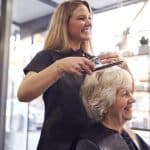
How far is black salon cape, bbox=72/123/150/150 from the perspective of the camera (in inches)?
45.7

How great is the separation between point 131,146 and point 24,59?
2.05m

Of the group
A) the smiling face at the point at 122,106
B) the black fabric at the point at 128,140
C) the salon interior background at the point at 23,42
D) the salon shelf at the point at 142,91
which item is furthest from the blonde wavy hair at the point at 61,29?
the salon interior background at the point at 23,42

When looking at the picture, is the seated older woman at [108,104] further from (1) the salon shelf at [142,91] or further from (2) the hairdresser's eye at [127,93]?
(1) the salon shelf at [142,91]

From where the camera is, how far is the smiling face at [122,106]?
1.20 metres

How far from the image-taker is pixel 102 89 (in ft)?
3.91

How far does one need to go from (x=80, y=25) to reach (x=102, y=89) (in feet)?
1.06

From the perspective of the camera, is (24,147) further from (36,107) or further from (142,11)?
(142,11)

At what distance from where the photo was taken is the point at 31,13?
3.08 metres

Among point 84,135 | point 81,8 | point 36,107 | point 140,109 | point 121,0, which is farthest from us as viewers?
point 36,107

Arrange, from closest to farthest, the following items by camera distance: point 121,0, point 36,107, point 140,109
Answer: point 140,109 → point 121,0 → point 36,107

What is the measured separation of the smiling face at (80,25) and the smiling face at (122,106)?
1.03ft

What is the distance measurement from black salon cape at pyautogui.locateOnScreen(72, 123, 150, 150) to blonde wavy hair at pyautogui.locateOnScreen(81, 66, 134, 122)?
0.05 meters

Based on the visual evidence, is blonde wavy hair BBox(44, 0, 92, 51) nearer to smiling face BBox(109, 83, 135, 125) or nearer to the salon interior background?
smiling face BBox(109, 83, 135, 125)

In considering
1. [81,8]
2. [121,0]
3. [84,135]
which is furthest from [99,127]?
[121,0]
